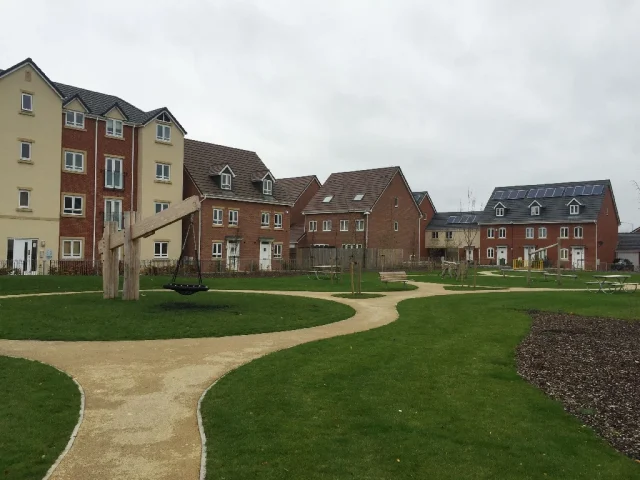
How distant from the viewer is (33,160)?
37312mm

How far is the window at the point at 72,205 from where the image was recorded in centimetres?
3919

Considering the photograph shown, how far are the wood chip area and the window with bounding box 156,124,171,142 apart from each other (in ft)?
118

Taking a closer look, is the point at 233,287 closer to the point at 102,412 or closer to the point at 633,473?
the point at 102,412

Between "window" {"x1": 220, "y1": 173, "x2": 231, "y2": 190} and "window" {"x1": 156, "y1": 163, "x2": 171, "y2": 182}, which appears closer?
"window" {"x1": 156, "y1": 163, "x2": 171, "y2": 182}

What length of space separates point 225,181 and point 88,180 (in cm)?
1175

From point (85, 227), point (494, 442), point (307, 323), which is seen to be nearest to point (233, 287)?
point (307, 323)

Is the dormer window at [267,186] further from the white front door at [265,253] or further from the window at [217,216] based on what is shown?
the window at [217,216]

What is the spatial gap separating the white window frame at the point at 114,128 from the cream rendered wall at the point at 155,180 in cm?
155

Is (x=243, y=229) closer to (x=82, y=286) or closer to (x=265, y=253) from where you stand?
(x=265, y=253)

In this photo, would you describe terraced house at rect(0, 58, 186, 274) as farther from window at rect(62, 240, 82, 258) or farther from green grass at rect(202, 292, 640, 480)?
green grass at rect(202, 292, 640, 480)

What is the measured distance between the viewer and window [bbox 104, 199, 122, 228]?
4122cm

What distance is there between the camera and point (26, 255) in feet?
121

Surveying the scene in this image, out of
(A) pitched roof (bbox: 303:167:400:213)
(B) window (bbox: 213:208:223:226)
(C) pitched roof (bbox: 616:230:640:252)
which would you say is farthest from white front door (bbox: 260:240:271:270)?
(C) pitched roof (bbox: 616:230:640:252)

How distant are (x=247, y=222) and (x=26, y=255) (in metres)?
18.2
